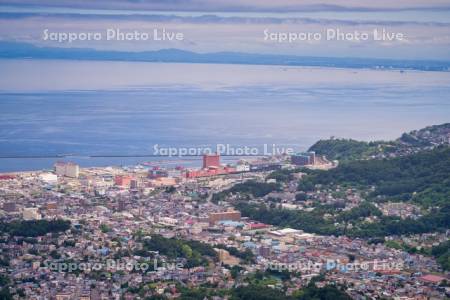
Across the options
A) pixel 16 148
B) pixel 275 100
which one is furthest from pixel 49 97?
pixel 16 148

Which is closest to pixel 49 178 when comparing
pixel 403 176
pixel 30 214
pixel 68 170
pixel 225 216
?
pixel 68 170

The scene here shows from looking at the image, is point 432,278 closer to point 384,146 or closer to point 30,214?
point 30,214

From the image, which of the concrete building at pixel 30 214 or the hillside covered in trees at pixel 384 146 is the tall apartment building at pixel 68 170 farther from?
the hillside covered in trees at pixel 384 146

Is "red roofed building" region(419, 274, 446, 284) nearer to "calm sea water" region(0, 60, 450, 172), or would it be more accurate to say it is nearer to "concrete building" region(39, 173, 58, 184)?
"concrete building" region(39, 173, 58, 184)

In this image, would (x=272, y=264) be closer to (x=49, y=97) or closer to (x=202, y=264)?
(x=202, y=264)

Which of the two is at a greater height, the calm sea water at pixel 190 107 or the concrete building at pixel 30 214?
the calm sea water at pixel 190 107

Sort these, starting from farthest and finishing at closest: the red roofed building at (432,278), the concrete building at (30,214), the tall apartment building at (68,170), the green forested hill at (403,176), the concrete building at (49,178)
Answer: the tall apartment building at (68,170) < the concrete building at (49,178) < the green forested hill at (403,176) < the concrete building at (30,214) < the red roofed building at (432,278)

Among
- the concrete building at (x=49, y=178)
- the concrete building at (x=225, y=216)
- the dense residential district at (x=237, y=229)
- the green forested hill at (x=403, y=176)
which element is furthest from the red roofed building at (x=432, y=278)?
the concrete building at (x=49, y=178)
